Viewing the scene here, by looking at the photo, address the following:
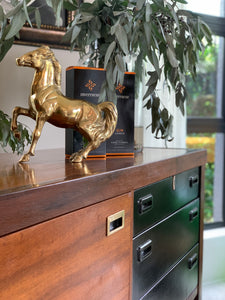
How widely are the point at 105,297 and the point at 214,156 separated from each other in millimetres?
2463

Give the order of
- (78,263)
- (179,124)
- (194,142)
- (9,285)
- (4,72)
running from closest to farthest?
(9,285)
(78,263)
(4,72)
(179,124)
(194,142)

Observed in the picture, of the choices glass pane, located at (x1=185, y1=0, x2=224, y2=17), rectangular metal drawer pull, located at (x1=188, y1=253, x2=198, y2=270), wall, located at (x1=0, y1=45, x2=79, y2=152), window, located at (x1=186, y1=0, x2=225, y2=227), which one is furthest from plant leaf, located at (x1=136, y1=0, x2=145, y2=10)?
window, located at (x1=186, y1=0, x2=225, y2=227)

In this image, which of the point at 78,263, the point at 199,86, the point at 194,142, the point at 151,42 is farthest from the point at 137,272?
the point at 199,86

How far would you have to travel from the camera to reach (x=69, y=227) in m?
0.86

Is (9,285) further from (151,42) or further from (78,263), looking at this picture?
(151,42)

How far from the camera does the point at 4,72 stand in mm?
1670

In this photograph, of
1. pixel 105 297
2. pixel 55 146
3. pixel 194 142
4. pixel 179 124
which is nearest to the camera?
pixel 105 297

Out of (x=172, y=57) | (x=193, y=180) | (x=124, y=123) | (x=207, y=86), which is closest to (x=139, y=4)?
(x=172, y=57)

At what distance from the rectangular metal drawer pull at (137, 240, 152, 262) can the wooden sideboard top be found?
21 centimetres

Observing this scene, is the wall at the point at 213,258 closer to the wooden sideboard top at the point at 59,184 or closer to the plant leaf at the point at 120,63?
the wooden sideboard top at the point at 59,184

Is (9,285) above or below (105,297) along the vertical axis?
above

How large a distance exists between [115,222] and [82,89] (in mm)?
481

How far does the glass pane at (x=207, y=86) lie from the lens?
3213 millimetres

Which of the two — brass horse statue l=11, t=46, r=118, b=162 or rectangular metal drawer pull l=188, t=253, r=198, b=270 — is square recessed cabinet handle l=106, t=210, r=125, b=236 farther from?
rectangular metal drawer pull l=188, t=253, r=198, b=270
